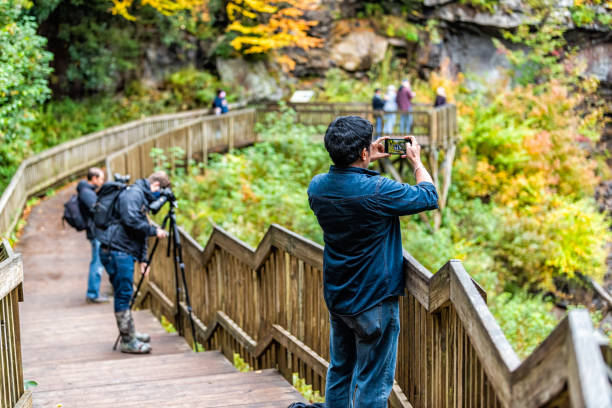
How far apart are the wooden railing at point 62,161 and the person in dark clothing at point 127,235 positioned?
5993mm

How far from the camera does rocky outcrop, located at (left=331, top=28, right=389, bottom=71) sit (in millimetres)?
30109

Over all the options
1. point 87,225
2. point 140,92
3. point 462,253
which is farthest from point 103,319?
point 140,92

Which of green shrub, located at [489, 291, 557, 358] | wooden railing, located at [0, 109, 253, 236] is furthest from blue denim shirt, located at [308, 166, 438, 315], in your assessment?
green shrub, located at [489, 291, 557, 358]

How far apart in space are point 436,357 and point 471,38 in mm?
29150

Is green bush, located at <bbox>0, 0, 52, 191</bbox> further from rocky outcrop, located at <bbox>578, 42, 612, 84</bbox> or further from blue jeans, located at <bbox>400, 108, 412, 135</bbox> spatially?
rocky outcrop, located at <bbox>578, 42, 612, 84</bbox>

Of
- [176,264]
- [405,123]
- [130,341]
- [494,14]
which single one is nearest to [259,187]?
[405,123]

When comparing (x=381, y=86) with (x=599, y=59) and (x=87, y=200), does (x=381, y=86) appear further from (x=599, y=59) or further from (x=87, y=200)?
(x=87, y=200)

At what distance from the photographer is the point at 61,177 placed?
59.8 feet

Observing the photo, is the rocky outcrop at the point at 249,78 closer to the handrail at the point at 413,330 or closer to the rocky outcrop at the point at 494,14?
the rocky outcrop at the point at 494,14

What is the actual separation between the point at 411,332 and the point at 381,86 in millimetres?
26075

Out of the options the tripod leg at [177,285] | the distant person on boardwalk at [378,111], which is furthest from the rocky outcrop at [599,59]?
the tripod leg at [177,285]

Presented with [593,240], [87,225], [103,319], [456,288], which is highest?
[456,288]

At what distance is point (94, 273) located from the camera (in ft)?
36.2

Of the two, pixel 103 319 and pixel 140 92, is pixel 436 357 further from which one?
pixel 140 92
